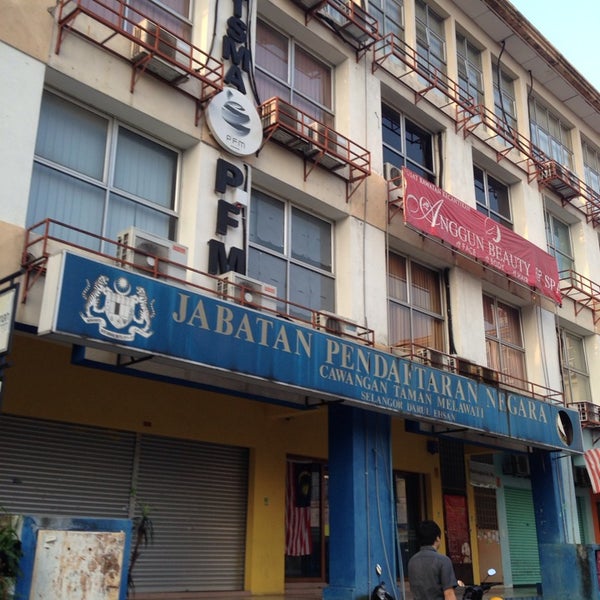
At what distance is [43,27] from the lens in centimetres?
991

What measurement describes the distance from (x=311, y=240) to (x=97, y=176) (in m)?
4.65

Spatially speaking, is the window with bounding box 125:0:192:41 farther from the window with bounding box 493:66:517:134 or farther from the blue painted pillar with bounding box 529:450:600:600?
the blue painted pillar with bounding box 529:450:600:600

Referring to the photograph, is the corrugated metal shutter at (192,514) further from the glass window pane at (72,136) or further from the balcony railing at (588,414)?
the balcony railing at (588,414)

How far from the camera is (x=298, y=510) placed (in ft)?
46.4

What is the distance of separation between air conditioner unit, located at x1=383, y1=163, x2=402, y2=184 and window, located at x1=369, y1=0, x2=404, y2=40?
4.02 m

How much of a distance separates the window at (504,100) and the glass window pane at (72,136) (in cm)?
1353

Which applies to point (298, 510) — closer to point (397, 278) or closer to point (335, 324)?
point (335, 324)

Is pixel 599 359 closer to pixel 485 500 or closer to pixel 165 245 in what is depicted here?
pixel 485 500

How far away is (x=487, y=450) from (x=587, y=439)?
Answer: 3333 mm

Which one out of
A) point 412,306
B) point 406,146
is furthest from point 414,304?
point 406,146

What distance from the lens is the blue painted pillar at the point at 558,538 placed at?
1443 cm

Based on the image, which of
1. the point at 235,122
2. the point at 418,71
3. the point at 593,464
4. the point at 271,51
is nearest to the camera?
the point at 235,122

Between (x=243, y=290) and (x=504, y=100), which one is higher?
(x=504, y=100)

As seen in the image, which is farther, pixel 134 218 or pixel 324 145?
pixel 324 145
